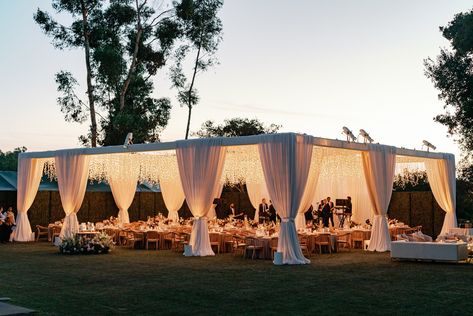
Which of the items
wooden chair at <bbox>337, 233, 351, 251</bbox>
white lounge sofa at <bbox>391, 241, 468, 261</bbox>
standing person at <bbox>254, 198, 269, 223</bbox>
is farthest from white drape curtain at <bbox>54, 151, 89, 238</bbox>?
white lounge sofa at <bbox>391, 241, 468, 261</bbox>

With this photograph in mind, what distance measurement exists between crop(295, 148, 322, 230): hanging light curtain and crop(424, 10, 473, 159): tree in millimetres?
6787

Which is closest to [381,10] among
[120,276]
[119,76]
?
[120,276]

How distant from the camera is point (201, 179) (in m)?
14.4

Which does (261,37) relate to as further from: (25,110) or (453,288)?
(453,288)

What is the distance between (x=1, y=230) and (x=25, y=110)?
4.19 m

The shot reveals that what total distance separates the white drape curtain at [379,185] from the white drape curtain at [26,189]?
32.8 feet

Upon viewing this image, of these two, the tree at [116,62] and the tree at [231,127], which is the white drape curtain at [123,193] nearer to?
the tree at [116,62]

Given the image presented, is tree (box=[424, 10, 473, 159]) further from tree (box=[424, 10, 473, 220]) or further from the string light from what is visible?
the string light

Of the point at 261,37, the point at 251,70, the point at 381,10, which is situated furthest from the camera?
the point at 251,70

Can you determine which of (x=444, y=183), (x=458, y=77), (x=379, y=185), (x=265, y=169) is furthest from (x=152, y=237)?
(x=458, y=77)

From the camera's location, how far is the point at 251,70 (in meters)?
20.0

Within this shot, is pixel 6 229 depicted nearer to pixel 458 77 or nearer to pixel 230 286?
pixel 230 286

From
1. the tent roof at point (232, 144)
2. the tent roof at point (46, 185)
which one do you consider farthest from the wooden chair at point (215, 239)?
the tent roof at point (46, 185)

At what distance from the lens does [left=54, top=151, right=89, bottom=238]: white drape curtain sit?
57.0ft
